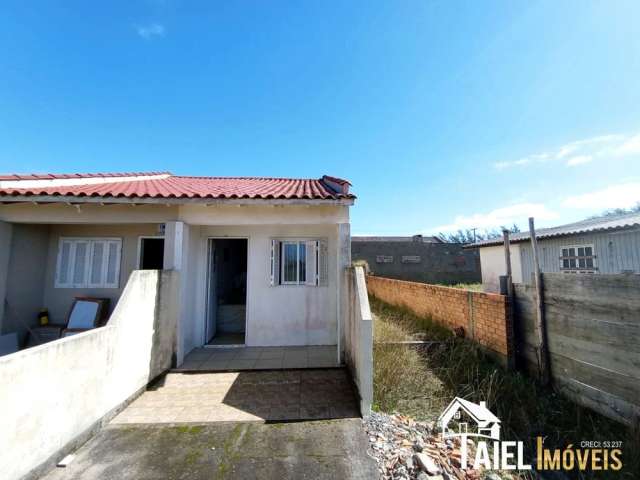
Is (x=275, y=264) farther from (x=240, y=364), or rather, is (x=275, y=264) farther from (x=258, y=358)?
(x=240, y=364)

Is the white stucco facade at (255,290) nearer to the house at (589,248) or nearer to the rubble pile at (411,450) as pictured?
the rubble pile at (411,450)

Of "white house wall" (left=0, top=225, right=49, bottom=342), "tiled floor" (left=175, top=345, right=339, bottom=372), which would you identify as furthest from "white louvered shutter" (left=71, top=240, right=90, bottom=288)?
"tiled floor" (left=175, top=345, right=339, bottom=372)

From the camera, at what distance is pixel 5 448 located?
268 centimetres

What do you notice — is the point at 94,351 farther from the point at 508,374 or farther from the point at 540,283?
the point at 540,283

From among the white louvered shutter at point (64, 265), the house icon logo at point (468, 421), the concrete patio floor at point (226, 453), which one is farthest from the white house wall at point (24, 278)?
the house icon logo at point (468, 421)

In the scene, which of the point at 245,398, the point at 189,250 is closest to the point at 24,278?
the point at 189,250

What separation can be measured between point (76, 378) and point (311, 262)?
16.5 feet

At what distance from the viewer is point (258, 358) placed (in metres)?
6.41

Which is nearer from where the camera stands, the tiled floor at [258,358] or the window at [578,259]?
the tiled floor at [258,358]

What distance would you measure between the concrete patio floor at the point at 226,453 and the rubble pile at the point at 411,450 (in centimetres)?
18

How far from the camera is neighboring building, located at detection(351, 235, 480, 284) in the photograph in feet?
77.4

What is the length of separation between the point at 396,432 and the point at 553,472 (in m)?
1.90

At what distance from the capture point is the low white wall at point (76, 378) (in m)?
2.79

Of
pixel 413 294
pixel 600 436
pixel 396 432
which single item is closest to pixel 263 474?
pixel 396 432
